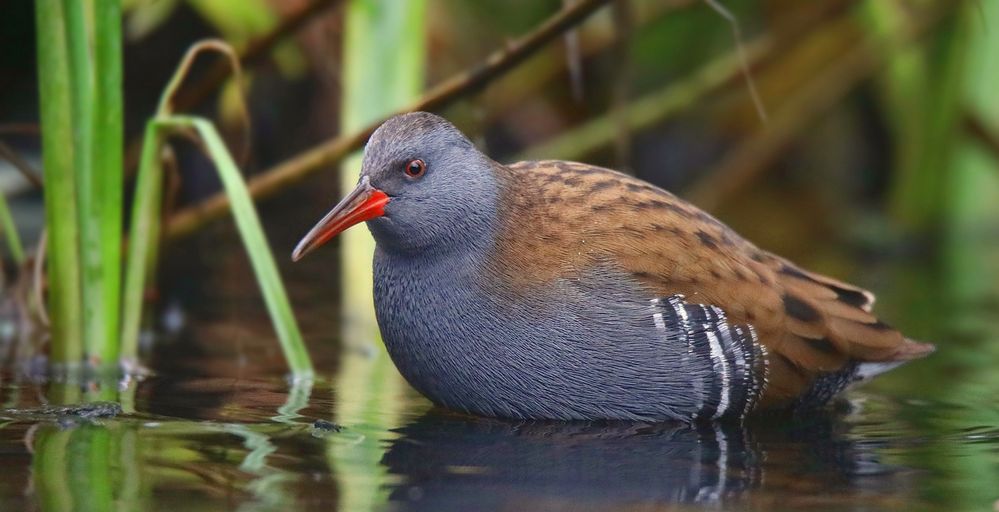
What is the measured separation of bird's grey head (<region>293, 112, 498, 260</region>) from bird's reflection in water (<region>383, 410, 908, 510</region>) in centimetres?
53

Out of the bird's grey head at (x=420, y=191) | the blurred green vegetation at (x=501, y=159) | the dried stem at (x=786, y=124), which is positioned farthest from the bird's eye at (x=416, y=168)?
the dried stem at (x=786, y=124)

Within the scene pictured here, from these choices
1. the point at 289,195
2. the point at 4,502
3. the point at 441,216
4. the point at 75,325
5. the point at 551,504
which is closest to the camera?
the point at 4,502

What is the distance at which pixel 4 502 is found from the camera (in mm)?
3061

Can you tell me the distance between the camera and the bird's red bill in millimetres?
4203

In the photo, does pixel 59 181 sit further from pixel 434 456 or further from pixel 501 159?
pixel 501 159

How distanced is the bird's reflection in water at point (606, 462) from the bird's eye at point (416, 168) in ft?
2.25

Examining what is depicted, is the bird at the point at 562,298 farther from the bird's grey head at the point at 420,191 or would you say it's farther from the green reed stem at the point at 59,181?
the green reed stem at the point at 59,181

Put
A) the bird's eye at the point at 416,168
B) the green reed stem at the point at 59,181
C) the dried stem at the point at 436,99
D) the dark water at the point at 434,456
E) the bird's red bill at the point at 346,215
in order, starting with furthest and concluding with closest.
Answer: the dried stem at the point at 436,99
the green reed stem at the point at 59,181
the bird's eye at the point at 416,168
the bird's red bill at the point at 346,215
the dark water at the point at 434,456

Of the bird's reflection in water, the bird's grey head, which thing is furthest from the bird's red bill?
the bird's reflection in water

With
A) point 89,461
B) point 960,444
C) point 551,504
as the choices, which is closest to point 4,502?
point 89,461

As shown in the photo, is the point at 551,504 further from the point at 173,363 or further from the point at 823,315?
the point at 173,363

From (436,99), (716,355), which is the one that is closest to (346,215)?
(436,99)

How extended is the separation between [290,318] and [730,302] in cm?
130

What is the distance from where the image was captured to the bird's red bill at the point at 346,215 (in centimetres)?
420
